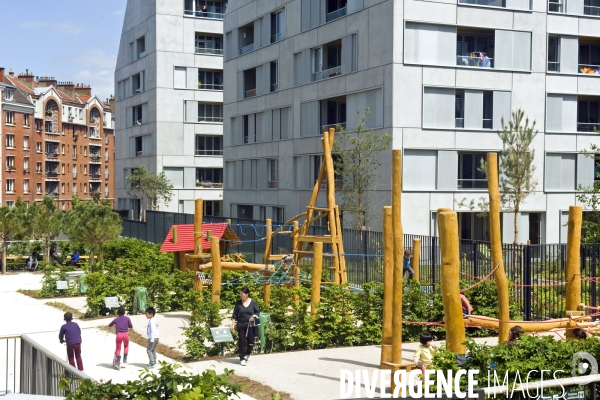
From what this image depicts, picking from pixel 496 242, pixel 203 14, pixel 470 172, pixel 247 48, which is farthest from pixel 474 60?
pixel 203 14

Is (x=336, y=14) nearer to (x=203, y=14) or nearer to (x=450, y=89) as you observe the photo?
(x=450, y=89)

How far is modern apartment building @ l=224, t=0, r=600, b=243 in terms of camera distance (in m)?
36.6

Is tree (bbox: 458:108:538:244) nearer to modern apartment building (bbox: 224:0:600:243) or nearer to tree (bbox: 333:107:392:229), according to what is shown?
modern apartment building (bbox: 224:0:600:243)

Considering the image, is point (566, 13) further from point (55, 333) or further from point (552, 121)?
point (55, 333)

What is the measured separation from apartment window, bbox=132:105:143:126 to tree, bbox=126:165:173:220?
6.26 m

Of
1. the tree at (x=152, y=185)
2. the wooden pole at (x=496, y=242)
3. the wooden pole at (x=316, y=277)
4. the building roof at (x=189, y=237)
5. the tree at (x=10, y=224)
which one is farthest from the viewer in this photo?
the tree at (x=152, y=185)

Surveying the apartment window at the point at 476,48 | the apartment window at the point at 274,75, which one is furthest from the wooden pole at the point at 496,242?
the apartment window at the point at 274,75

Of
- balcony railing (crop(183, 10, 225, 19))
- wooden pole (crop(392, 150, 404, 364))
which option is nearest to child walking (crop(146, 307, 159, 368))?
wooden pole (crop(392, 150, 404, 364))

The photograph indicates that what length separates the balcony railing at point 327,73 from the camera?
1590 inches

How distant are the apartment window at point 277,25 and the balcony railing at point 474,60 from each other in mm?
12510

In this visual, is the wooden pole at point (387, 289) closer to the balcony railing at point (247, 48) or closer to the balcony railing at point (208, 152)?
the balcony railing at point (247, 48)

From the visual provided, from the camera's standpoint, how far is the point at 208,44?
66.3 metres

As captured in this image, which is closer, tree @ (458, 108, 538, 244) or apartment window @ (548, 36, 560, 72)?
tree @ (458, 108, 538, 244)

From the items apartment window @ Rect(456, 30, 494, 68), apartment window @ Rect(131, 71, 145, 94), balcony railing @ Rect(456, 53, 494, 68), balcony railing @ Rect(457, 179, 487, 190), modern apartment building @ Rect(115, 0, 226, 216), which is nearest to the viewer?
balcony railing @ Rect(456, 53, 494, 68)
